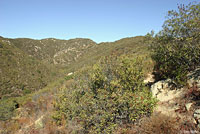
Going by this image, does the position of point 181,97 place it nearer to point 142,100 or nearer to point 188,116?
point 188,116

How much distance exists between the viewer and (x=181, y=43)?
6957 millimetres

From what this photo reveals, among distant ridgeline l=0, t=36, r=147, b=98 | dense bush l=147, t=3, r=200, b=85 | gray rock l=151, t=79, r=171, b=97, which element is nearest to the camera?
dense bush l=147, t=3, r=200, b=85

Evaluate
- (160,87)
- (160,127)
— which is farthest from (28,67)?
(160,127)

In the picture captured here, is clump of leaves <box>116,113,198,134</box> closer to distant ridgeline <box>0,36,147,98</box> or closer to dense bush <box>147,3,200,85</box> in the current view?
dense bush <box>147,3,200,85</box>

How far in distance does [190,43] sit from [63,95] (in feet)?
33.4

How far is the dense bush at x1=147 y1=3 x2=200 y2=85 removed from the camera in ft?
20.9

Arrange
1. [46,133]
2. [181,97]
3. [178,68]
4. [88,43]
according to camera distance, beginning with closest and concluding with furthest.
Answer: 1. [181,97]
2. [178,68]
3. [46,133]
4. [88,43]

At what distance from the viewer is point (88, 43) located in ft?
418

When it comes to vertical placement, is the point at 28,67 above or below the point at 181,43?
below

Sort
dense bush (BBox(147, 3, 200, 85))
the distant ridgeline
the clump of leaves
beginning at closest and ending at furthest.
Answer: the clump of leaves
dense bush (BBox(147, 3, 200, 85))
the distant ridgeline

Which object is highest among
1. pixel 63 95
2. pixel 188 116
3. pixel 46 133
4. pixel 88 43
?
pixel 88 43

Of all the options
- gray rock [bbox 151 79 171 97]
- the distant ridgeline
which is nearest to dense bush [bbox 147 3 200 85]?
gray rock [bbox 151 79 171 97]

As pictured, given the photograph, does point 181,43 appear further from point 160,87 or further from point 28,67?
point 28,67

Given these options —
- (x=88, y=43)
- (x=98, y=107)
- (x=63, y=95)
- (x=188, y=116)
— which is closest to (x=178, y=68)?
(x=188, y=116)
